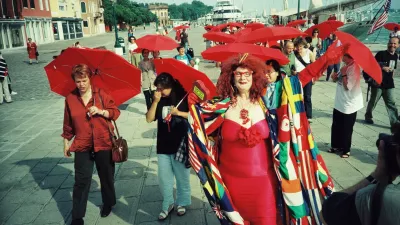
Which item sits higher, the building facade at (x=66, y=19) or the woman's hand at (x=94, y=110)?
the building facade at (x=66, y=19)

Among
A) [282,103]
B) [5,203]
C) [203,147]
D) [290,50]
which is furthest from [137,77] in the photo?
[290,50]

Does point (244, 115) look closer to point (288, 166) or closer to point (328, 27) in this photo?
point (288, 166)

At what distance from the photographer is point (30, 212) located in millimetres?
4164

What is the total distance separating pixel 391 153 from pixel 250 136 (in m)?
1.28

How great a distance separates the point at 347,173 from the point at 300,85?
2.85 metres

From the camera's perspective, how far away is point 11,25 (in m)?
33.6

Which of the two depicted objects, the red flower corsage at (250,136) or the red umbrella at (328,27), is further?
the red umbrella at (328,27)

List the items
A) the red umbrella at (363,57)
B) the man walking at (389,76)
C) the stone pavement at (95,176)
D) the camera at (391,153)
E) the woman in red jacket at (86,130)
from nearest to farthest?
the camera at (391,153)
the red umbrella at (363,57)
the woman in red jacket at (86,130)
the stone pavement at (95,176)
the man walking at (389,76)

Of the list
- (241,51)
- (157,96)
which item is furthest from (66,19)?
(241,51)

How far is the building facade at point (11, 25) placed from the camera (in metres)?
32.0

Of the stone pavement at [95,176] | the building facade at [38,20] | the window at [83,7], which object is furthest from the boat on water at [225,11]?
the stone pavement at [95,176]

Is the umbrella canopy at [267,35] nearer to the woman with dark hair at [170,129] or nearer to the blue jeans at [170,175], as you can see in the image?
the woman with dark hair at [170,129]

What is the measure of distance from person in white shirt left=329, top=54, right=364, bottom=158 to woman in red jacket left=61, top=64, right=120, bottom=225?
3747 millimetres

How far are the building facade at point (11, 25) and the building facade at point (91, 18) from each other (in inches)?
1023
